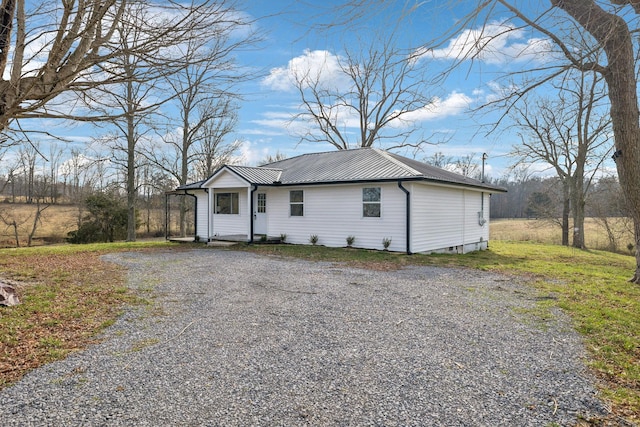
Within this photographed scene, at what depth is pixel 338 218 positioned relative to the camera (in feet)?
47.4

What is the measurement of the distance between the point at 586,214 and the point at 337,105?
16529 millimetres

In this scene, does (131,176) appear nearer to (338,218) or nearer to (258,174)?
(258,174)

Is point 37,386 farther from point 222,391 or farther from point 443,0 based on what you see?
point 443,0

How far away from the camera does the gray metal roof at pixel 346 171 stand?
13449mm

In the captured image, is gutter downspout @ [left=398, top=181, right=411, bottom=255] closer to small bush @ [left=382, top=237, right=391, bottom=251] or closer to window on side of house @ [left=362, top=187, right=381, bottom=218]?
small bush @ [left=382, top=237, right=391, bottom=251]

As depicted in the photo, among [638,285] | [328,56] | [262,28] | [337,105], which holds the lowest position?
[638,285]

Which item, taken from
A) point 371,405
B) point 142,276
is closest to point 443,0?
point 371,405

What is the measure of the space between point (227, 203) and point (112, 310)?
1210 centimetres

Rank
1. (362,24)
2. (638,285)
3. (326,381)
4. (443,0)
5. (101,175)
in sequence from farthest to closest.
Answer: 1. (101,175)
2. (638,285)
3. (362,24)
4. (443,0)
5. (326,381)

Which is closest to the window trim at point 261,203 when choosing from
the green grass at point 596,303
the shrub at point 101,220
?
the green grass at point 596,303

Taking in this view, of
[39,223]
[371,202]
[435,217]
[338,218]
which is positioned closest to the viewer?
[371,202]

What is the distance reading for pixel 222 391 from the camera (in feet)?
10.0

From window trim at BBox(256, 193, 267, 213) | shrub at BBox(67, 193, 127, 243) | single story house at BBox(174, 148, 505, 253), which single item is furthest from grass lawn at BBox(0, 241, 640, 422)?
shrub at BBox(67, 193, 127, 243)

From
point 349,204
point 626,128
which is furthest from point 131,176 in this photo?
point 626,128
